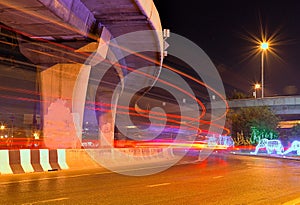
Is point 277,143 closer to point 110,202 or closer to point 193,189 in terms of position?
point 193,189

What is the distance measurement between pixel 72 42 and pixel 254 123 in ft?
115

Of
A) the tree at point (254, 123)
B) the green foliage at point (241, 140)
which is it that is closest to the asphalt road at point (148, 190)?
the tree at point (254, 123)

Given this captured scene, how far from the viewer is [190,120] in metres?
61.8

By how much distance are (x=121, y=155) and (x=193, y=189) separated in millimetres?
10929

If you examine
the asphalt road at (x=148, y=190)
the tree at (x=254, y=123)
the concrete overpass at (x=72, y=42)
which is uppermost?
the concrete overpass at (x=72, y=42)

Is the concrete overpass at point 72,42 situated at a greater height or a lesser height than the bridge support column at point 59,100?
greater

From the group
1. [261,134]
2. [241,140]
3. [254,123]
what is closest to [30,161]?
[254,123]

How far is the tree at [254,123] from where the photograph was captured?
5053 cm

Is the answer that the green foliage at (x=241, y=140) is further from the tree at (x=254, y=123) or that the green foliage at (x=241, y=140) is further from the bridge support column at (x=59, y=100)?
the bridge support column at (x=59, y=100)

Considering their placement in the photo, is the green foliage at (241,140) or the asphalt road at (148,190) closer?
the asphalt road at (148,190)

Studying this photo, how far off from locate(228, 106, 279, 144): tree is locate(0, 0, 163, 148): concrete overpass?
84.1ft

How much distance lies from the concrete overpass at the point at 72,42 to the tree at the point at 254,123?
2562 cm

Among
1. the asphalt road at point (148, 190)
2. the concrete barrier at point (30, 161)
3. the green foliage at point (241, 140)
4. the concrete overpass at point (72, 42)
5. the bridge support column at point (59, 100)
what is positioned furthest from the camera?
the green foliage at point (241, 140)

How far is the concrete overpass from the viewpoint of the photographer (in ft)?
52.8
